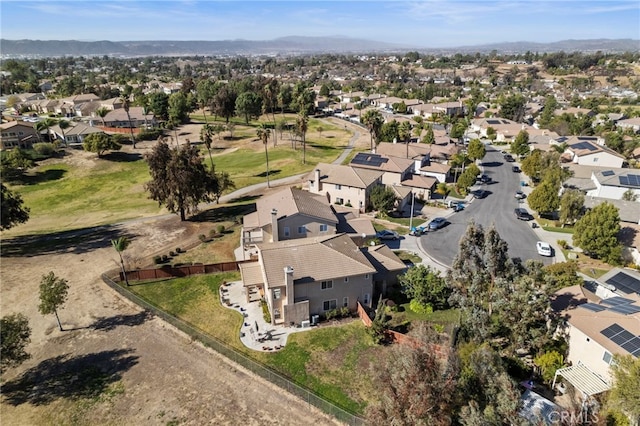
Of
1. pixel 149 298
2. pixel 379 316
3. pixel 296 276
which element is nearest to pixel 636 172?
pixel 379 316

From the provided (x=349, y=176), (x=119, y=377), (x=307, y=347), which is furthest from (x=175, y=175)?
(x=307, y=347)

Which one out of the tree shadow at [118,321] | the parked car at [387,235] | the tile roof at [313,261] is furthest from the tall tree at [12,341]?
the parked car at [387,235]

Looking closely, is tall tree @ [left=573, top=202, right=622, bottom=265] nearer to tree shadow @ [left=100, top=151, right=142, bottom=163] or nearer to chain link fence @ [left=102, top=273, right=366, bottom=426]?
chain link fence @ [left=102, top=273, right=366, bottom=426]

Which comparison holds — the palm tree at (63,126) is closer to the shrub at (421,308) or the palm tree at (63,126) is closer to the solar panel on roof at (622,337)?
the shrub at (421,308)

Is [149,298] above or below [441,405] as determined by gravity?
below

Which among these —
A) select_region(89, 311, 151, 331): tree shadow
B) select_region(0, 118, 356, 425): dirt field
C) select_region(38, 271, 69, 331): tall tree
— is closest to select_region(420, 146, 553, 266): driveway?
select_region(0, 118, 356, 425): dirt field

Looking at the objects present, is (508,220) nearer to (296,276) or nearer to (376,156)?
(376,156)
